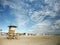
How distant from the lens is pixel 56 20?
2641 millimetres

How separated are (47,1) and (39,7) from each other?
18 centimetres

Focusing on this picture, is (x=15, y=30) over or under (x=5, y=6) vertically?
under

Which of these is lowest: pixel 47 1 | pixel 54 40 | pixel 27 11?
pixel 54 40

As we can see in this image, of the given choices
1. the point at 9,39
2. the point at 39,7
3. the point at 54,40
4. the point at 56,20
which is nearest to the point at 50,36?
the point at 54,40

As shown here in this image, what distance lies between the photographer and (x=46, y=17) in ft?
8.70

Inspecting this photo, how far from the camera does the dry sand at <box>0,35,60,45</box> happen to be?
101 inches

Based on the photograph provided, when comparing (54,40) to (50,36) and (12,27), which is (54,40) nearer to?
(50,36)

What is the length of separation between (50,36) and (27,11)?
0.59 metres

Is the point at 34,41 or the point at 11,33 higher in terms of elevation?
the point at 11,33

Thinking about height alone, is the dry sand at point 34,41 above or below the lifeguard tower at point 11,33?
Result: below

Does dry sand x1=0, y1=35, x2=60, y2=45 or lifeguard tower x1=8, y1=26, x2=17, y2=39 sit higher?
lifeguard tower x1=8, y1=26, x2=17, y2=39

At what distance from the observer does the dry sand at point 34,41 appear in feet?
8.43

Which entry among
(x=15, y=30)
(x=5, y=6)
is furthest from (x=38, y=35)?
(x=5, y=6)

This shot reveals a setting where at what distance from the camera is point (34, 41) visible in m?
2.59
